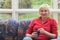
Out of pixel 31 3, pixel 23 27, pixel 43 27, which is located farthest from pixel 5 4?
pixel 43 27

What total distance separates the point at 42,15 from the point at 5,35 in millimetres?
827

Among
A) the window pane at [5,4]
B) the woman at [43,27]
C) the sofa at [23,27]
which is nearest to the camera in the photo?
the woman at [43,27]

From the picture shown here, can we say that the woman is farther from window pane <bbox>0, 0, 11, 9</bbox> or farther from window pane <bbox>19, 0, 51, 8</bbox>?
window pane <bbox>0, 0, 11, 9</bbox>

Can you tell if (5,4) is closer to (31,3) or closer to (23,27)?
(31,3)

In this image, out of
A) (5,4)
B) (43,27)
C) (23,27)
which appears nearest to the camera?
(43,27)

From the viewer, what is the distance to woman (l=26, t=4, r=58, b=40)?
275 centimetres

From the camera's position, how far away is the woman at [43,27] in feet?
9.02

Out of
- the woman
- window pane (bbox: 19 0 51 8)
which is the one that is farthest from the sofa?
window pane (bbox: 19 0 51 8)

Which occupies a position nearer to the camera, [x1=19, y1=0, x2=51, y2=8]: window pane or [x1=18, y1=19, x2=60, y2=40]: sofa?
[x1=18, y1=19, x2=60, y2=40]: sofa

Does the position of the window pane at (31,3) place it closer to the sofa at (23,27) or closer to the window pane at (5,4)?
the window pane at (5,4)

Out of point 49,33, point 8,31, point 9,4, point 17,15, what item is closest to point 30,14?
point 17,15

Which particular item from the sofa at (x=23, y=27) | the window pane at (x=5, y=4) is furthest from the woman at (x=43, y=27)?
the window pane at (x=5, y=4)

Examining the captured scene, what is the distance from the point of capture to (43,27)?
282 cm

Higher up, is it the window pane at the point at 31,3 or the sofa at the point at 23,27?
the window pane at the point at 31,3
